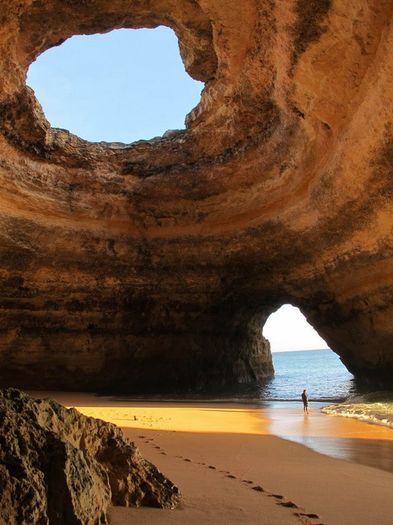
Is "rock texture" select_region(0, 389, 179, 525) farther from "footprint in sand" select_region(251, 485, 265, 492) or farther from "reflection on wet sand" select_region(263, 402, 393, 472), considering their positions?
"reflection on wet sand" select_region(263, 402, 393, 472)

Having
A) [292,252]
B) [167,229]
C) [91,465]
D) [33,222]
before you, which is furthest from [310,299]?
[91,465]

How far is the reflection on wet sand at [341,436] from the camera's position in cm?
429

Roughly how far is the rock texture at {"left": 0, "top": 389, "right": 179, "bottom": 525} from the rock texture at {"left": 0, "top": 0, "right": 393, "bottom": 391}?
19.0 ft

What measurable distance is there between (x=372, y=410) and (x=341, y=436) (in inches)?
123

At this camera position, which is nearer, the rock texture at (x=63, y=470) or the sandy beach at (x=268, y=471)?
the rock texture at (x=63, y=470)

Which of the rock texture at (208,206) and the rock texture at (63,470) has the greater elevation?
the rock texture at (208,206)

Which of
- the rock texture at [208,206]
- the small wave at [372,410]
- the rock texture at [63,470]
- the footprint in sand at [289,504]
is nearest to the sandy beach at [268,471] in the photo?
the footprint in sand at [289,504]

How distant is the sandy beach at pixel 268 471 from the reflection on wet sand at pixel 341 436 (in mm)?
10

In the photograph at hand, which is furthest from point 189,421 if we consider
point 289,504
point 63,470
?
point 63,470

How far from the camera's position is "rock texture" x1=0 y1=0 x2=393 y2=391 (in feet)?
24.3

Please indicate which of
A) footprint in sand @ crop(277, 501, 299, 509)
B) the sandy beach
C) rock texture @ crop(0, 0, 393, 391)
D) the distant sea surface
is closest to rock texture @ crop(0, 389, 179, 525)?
the sandy beach

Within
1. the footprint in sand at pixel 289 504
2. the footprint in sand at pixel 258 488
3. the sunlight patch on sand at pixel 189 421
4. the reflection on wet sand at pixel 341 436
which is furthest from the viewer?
the sunlight patch on sand at pixel 189 421

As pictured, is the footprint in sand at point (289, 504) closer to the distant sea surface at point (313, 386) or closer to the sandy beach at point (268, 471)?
the sandy beach at point (268, 471)

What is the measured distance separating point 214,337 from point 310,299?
3.47m
